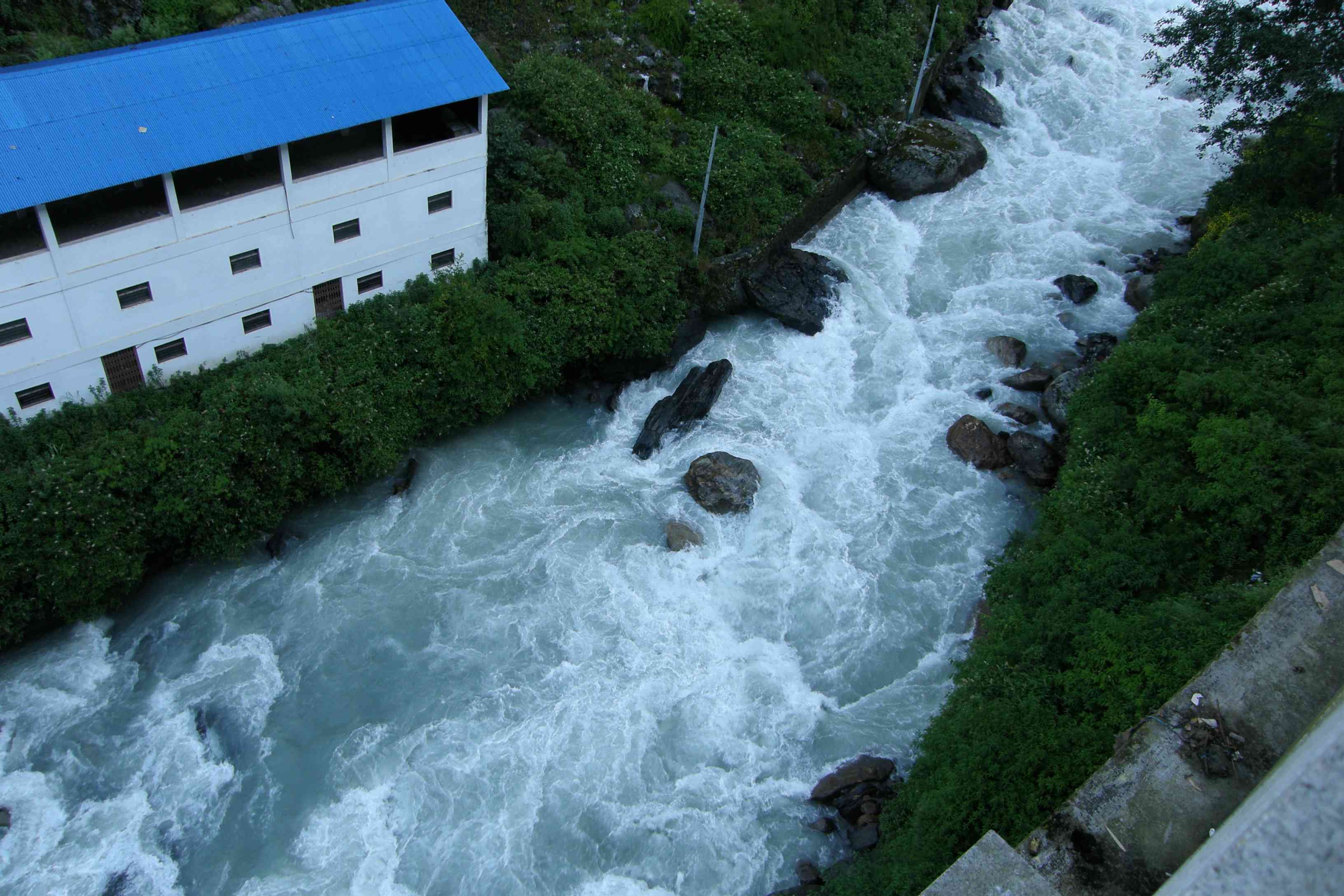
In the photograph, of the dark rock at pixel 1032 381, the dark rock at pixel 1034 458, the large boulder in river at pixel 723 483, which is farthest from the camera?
the dark rock at pixel 1032 381

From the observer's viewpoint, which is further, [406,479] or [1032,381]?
[1032,381]

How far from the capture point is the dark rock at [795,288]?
1128 inches

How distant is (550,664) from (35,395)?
39.8 ft

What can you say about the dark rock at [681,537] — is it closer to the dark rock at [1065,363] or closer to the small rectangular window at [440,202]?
the small rectangular window at [440,202]

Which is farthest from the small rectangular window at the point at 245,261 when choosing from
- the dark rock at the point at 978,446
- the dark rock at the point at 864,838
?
the dark rock at the point at 978,446

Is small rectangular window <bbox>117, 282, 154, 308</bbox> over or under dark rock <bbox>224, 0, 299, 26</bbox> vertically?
under

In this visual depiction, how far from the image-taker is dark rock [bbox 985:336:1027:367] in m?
27.8

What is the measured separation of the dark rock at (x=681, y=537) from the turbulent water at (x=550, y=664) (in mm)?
284

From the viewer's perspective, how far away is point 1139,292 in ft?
97.1

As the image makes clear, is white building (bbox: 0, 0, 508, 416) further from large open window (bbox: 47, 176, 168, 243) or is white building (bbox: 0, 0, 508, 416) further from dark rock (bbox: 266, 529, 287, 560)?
dark rock (bbox: 266, 529, 287, 560)

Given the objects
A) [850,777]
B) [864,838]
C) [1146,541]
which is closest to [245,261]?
[850,777]

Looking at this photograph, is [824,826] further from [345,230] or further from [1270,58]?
[1270,58]

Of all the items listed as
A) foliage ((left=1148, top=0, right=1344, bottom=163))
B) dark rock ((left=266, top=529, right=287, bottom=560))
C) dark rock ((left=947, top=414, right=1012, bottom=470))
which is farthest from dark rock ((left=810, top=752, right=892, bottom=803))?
foliage ((left=1148, top=0, right=1344, bottom=163))

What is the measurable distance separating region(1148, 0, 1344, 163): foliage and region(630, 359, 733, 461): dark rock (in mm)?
15830
